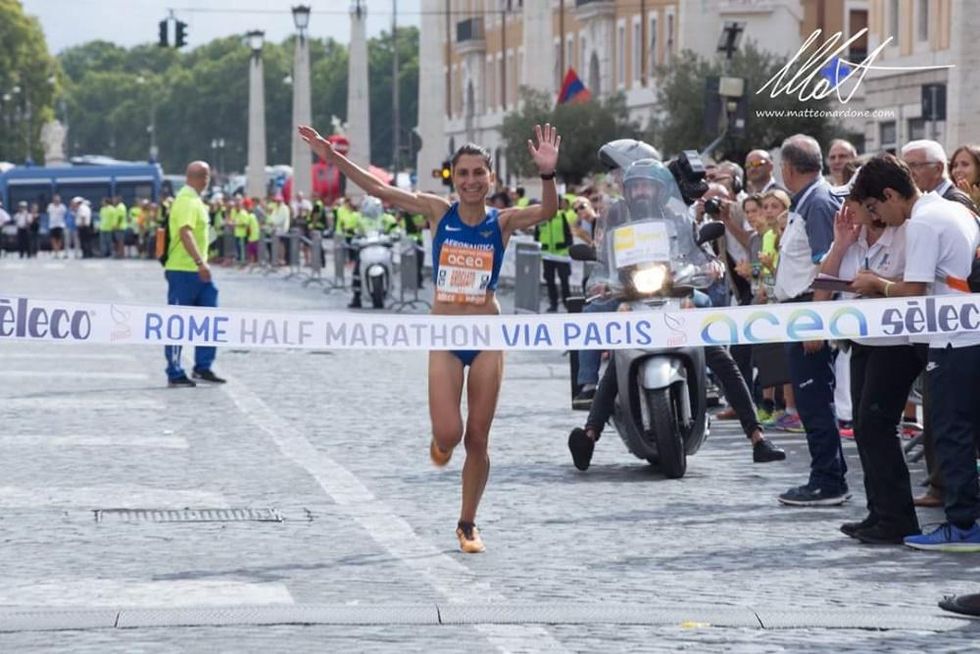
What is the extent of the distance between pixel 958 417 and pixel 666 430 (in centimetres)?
277

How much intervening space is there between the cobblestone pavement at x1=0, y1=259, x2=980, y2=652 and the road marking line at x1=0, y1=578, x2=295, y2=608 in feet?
0.06

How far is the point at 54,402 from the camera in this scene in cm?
1786

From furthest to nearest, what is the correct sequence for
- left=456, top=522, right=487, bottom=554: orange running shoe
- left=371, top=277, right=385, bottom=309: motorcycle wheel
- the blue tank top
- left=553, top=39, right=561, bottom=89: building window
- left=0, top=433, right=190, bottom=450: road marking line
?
left=553, top=39, right=561, bottom=89: building window
left=371, top=277, right=385, bottom=309: motorcycle wheel
left=0, top=433, right=190, bottom=450: road marking line
the blue tank top
left=456, top=522, right=487, bottom=554: orange running shoe

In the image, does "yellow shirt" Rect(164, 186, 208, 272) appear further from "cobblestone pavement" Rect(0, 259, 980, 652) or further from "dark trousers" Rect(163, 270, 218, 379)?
"cobblestone pavement" Rect(0, 259, 980, 652)

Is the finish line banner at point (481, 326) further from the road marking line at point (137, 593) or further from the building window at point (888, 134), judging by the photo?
the building window at point (888, 134)

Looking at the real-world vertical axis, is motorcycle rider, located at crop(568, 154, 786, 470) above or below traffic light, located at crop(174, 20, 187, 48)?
below

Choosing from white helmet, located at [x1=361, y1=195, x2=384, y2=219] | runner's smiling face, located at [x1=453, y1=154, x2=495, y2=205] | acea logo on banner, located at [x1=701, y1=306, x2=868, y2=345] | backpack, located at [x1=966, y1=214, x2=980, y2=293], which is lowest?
acea logo on banner, located at [x1=701, y1=306, x2=868, y2=345]

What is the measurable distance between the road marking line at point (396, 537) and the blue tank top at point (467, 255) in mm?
1080

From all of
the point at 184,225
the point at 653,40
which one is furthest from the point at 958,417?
the point at 653,40

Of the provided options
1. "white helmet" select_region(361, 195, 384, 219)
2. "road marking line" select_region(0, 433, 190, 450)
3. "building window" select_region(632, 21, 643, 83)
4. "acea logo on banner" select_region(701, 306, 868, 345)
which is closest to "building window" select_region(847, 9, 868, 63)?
"building window" select_region(632, 21, 643, 83)

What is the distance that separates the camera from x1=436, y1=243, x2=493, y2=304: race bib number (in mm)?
10344

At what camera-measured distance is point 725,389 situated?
1390cm

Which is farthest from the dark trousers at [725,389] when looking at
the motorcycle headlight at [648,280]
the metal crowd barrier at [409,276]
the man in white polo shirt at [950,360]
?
the metal crowd barrier at [409,276]

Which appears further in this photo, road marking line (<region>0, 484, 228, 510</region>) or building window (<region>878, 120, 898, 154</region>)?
building window (<region>878, 120, 898, 154</region>)
